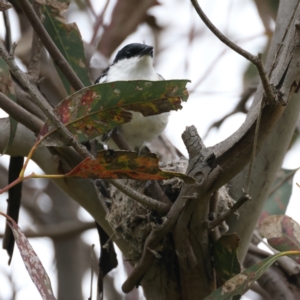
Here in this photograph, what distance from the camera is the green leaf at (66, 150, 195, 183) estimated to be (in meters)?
1.19

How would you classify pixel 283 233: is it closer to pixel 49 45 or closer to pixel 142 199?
pixel 142 199

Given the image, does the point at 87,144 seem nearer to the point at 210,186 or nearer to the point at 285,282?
the point at 210,186

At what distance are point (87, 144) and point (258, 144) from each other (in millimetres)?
847

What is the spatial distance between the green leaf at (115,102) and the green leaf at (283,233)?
1.61ft

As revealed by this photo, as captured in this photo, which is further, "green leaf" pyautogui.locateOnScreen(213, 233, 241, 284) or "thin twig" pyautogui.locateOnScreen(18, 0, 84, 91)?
"green leaf" pyautogui.locateOnScreen(213, 233, 241, 284)

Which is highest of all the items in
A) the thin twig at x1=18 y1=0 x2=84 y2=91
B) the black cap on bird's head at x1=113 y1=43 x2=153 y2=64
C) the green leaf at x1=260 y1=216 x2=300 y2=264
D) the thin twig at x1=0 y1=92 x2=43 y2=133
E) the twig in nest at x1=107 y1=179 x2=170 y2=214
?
the black cap on bird's head at x1=113 y1=43 x2=153 y2=64

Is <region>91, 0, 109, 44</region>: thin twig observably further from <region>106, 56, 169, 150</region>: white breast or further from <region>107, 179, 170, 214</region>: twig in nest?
<region>107, 179, 170, 214</region>: twig in nest

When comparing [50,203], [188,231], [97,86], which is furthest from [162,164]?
[50,203]

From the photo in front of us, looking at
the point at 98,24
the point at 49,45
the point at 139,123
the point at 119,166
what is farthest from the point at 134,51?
the point at 119,166

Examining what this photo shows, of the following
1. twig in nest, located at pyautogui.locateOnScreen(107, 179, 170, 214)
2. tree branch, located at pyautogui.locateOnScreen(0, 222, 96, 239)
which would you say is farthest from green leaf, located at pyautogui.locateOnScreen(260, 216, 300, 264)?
tree branch, located at pyautogui.locateOnScreen(0, 222, 96, 239)

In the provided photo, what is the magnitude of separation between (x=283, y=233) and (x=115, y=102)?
2.02 feet

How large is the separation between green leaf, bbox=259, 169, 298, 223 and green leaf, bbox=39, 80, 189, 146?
142 centimetres

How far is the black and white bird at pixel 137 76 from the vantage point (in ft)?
7.66

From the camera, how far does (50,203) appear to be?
12.3ft
